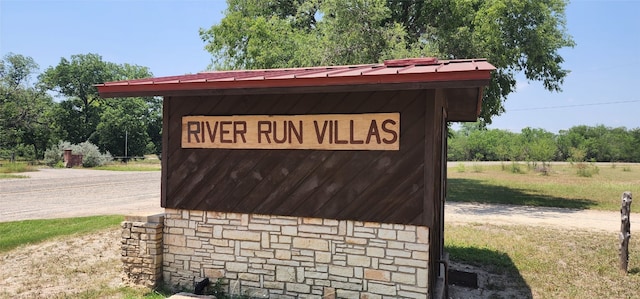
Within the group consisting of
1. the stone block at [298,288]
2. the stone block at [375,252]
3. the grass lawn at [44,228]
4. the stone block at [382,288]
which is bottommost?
the grass lawn at [44,228]

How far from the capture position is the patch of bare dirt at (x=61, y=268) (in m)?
5.73

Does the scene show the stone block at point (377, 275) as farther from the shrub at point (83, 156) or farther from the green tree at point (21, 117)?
the green tree at point (21, 117)

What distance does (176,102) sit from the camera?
5.75 meters

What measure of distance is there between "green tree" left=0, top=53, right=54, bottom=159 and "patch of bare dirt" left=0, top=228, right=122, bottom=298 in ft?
133

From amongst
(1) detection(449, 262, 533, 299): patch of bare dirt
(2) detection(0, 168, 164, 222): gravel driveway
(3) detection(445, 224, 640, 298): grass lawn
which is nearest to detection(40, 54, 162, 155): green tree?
(2) detection(0, 168, 164, 222): gravel driveway

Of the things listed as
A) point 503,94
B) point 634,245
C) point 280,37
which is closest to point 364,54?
point 280,37

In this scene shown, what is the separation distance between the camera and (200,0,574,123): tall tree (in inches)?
603

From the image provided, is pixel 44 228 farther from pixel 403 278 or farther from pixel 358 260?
pixel 403 278

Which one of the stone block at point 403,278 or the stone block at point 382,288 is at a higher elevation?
the stone block at point 403,278

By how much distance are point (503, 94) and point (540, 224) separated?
25.5 ft

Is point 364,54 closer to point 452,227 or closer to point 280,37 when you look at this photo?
point 280,37

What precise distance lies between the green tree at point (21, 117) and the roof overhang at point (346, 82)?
147 feet

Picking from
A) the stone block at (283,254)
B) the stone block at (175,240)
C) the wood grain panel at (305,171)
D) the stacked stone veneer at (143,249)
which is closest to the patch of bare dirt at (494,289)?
the wood grain panel at (305,171)

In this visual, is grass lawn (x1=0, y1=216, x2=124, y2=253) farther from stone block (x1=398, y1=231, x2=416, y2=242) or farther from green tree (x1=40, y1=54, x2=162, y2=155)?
green tree (x1=40, y1=54, x2=162, y2=155)
